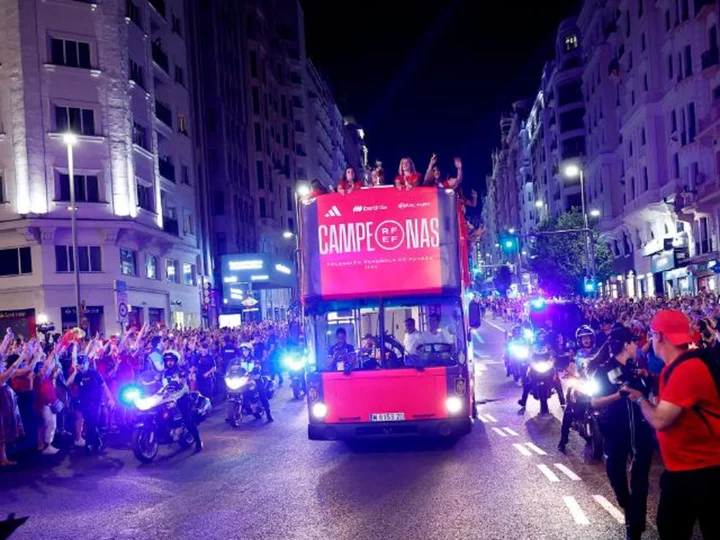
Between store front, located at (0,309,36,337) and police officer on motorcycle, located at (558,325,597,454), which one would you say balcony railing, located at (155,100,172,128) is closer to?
store front, located at (0,309,36,337)

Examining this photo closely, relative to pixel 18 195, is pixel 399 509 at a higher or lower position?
lower

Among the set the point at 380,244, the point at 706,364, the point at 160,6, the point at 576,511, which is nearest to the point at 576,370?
the point at 380,244

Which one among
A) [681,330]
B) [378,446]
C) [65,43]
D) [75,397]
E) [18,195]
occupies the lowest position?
[378,446]

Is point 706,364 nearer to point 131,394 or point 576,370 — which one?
point 576,370

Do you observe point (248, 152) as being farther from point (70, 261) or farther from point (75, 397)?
point (75, 397)

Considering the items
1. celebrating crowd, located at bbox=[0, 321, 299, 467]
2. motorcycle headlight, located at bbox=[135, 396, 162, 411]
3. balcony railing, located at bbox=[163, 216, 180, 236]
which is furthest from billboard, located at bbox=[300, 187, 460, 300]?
balcony railing, located at bbox=[163, 216, 180, 236]

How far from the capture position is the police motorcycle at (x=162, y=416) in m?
12.4

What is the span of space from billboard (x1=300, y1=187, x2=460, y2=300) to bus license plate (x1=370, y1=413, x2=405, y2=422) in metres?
1.76

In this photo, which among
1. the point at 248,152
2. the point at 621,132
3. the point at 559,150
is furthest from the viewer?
the point at 559,150

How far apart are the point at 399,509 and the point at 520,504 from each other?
1.26 meters

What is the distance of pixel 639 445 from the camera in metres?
6.87

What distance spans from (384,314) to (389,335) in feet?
1.12

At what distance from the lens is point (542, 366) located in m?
15.9

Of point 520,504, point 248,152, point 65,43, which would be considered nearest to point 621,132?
point 248,152
